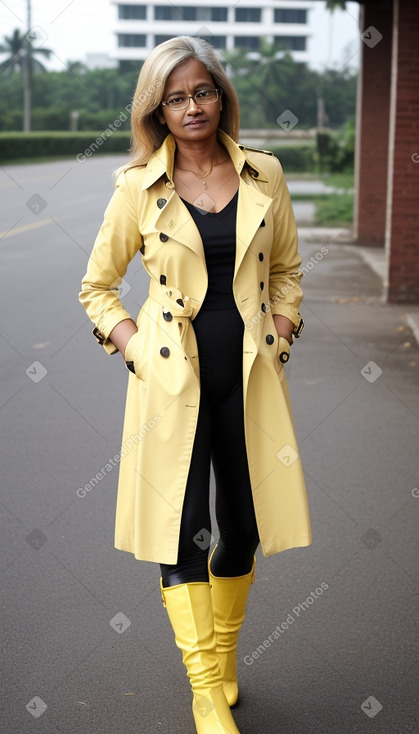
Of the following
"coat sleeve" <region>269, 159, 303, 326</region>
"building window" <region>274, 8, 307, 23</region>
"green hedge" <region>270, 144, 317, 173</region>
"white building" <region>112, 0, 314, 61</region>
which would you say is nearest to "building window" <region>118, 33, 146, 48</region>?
"white building" <region>112, 0, 314, 61</region>

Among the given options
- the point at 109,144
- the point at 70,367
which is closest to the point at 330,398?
the point at 70,367

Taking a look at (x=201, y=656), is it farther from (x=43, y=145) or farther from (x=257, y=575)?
(x=43, y=145)

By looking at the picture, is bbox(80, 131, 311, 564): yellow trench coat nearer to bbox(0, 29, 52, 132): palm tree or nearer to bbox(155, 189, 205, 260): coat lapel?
bbox(155, 189, 205, 260): coat lapel

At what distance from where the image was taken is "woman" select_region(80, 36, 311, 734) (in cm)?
312

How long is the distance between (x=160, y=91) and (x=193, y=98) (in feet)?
0.33

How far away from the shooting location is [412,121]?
1185cm

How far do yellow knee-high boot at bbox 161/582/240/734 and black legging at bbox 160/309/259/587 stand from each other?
2.5 inches

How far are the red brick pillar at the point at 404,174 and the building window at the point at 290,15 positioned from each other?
12482 cm

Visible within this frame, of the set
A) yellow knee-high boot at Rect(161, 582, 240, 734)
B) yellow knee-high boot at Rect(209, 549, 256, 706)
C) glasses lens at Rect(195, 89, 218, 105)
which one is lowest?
yellow knee-high boot at Rect(209, 549, 256, 706)

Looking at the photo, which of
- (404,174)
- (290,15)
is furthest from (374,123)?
(290,15)

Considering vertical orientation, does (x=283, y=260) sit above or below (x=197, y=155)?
below

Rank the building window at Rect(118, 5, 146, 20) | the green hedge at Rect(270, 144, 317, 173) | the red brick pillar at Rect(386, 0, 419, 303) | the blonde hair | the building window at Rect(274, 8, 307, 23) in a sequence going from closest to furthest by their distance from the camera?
the blonde hair, the red brick pillar at Rect(386, 0, 419, 303), the green hedge at Rect(270, 144, 317, 173), the building window at Rect(118, 5, 146, 20), the building window at Rect(274, 8, 307, 23)

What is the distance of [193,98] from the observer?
10.2 ft

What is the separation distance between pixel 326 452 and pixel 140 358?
3.42 meters
